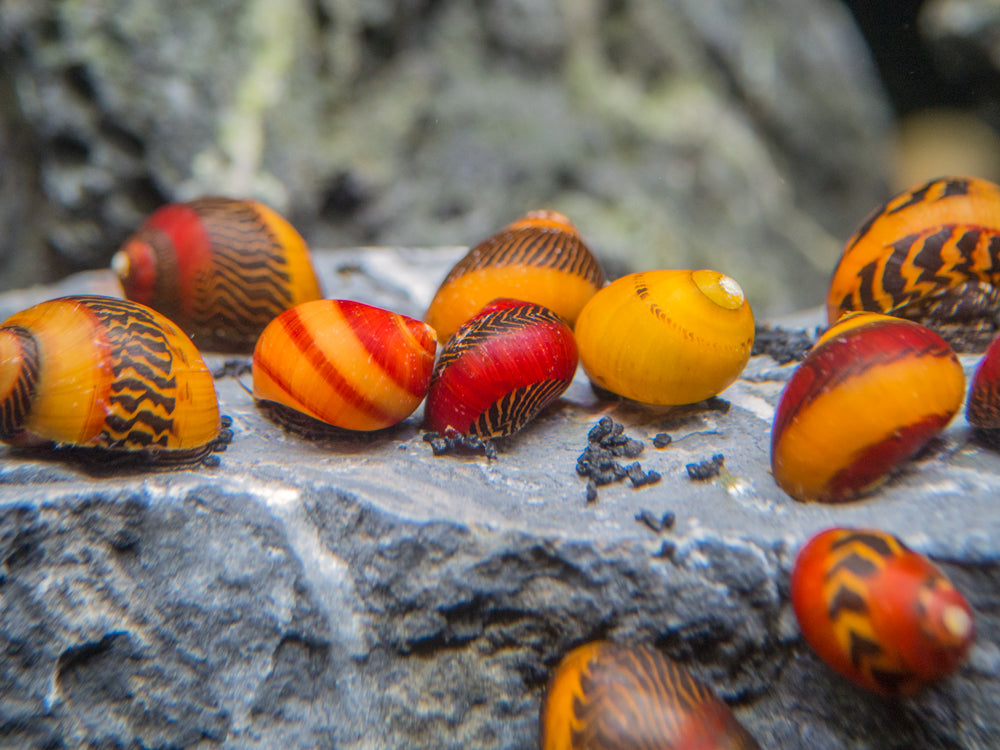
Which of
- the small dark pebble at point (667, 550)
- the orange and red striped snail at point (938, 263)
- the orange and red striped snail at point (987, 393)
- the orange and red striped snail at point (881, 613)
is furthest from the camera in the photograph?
the orange and red striped snail at point (938, 263)

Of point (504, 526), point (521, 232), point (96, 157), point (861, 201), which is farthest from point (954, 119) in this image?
point (96, 157)

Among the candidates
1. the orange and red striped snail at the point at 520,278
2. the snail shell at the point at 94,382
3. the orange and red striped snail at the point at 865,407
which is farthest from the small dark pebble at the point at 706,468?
the snail shell at the point at 94,382

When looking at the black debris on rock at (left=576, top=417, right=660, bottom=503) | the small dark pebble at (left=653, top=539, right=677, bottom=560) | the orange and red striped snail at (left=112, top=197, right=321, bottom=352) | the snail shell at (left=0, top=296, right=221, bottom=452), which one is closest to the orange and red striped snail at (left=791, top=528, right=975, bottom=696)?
the small dark pebble at (left=653, top=539, right=677, bottom=560)

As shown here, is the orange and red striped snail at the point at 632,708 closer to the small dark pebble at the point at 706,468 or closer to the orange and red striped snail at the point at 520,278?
the small dark pebble at the point at 706,468

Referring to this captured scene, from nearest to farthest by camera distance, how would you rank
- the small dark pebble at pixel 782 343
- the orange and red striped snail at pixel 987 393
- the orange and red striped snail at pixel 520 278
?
the orange and red striped snail at pixel 987 393
the orange and red striped snail at pixel 520 278
the small dark pebble at pixel 782 343

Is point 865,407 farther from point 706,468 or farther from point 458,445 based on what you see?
point 458,445

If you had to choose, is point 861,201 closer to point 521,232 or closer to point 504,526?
point 521,232

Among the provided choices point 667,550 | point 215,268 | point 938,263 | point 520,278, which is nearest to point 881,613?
point 667,550

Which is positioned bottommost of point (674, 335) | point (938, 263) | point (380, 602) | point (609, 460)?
point (380, 602)
